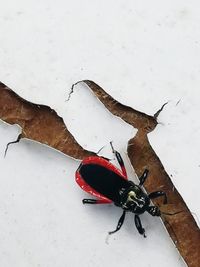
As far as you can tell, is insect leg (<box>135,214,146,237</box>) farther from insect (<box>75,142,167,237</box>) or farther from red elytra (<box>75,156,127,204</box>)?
red elytra (<box>75,156,127,204</box>)

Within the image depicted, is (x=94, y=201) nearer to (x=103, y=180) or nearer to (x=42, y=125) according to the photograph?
(x=103, y=180)

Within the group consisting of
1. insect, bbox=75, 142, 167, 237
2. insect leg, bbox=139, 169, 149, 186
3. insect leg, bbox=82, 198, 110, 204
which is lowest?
insect leg, bbox=82, 198, 110, 204

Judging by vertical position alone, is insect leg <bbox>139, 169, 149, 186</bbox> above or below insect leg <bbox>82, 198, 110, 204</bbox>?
above

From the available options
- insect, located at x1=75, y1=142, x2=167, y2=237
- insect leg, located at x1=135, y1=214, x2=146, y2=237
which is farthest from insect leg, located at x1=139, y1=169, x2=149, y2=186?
insect leg, located at x1=135, y1=214, x2=146, y2=237

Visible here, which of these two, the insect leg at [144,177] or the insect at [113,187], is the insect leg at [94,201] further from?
the insect leg at [144,177]

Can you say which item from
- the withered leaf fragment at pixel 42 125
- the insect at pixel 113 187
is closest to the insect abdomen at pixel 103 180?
the insect at pixel 113 187

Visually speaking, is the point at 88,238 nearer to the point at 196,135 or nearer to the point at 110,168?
the point at 110,168

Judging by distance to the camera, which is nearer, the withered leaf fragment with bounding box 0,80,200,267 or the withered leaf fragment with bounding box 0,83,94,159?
the withered leaf fragment with bounding box 0,80,200,267
